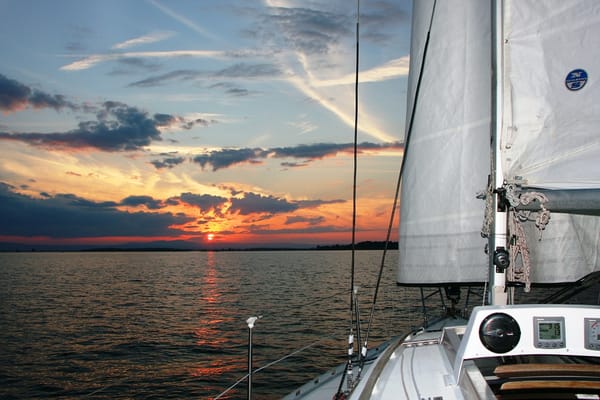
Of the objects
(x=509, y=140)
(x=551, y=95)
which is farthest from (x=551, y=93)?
(x=509, y=140)

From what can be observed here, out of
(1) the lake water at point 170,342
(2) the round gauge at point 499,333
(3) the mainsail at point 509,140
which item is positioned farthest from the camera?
(1) the lake water at point 170,342

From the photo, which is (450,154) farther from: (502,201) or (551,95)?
(502,201)

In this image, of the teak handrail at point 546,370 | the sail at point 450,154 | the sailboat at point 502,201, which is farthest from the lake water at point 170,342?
the teak handrail at point 546,370

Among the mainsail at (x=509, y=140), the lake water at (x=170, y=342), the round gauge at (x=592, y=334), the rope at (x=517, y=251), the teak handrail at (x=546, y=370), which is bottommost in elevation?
the lake water at (x=170, y=342)

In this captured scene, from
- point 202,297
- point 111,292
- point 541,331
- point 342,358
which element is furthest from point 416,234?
point 111,292

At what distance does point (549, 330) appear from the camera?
3551mm

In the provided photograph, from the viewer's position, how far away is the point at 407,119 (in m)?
7.06

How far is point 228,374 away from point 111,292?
31.9 meters

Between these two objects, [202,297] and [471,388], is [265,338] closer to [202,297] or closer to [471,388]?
[471,388]

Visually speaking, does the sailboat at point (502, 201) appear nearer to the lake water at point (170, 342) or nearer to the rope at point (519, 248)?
the rope at point (519, 248)

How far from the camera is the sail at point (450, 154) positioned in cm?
641

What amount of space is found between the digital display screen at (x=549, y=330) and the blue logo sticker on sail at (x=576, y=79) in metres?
2.47

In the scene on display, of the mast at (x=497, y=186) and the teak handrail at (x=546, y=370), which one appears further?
the mast at (x=497, y=186)

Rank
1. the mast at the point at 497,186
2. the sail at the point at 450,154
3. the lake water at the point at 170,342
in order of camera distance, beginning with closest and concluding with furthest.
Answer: the mast at the point at 497,186 < the sail at the point at 450,154 < the lake water at the point at 170,342
